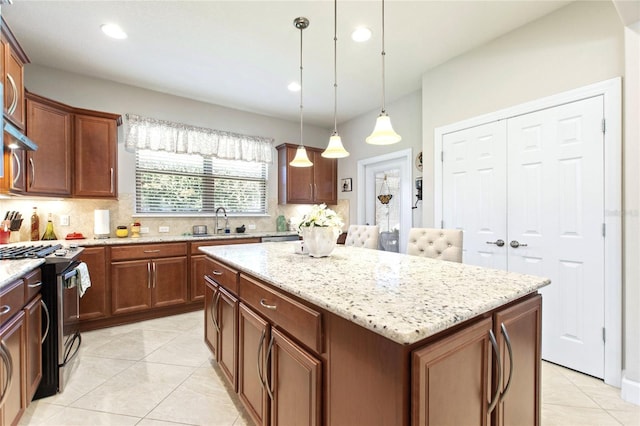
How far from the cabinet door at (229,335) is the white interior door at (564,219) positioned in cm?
245

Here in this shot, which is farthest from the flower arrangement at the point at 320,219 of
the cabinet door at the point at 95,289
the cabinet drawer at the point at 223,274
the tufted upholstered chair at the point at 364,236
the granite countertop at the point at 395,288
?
the cabinet door at the point at 95,289

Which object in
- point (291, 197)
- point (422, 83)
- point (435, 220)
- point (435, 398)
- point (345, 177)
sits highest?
point (422, 83)

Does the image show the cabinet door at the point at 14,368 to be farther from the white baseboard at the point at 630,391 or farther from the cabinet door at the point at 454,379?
the white baseboard at the point at 630,391

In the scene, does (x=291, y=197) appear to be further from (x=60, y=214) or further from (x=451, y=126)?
(x=60, y=214)

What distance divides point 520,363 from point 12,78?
3809 millimetres

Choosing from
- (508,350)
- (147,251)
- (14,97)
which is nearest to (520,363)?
(508,350)

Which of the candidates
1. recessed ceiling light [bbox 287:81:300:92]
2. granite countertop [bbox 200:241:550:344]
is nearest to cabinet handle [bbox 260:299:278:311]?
granite countertop [bbox 200:241:550:344]

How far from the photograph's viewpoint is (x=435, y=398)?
834 millimetres

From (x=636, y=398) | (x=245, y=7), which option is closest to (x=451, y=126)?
(x=245, y=7)

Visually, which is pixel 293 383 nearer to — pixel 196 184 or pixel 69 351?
pixel 69 351

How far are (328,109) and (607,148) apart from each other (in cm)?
337

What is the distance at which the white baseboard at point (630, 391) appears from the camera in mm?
1874

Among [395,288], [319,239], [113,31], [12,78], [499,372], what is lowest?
[499,372]

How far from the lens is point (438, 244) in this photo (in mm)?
2256
